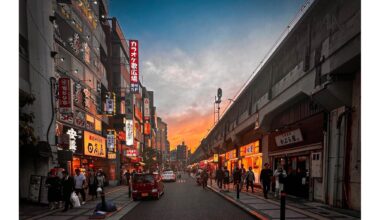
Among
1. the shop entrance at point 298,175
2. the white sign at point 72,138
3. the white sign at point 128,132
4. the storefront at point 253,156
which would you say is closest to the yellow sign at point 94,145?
the white sign at point 72,138

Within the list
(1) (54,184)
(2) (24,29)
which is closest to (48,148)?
(1) (54,184)

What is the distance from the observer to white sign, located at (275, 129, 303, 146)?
55.2 feet

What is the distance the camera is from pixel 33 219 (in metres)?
10.8

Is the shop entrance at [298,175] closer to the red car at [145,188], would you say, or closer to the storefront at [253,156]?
the storefront at [253,156]

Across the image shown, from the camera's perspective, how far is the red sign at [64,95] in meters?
18.8

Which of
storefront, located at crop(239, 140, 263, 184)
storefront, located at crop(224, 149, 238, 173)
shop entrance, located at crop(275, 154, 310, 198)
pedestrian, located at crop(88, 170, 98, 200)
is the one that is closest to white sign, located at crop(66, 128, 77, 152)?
pedestrian, located at crop(88, 170, 98, 200)

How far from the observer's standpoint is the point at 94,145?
2745cm

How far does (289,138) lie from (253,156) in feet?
31.7

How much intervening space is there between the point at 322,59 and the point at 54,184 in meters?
12.7

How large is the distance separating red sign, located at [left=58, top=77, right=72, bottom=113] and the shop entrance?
552 inches

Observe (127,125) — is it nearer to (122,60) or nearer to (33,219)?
(122,60)

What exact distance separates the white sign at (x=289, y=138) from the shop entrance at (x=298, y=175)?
0.94 meters

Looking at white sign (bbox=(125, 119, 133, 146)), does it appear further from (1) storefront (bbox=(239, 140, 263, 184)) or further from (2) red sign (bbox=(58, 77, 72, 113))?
(2) red sign (bbox=(58, 77, 72, 113))

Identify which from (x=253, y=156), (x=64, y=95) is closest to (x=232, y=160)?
(x=253, y=156)
